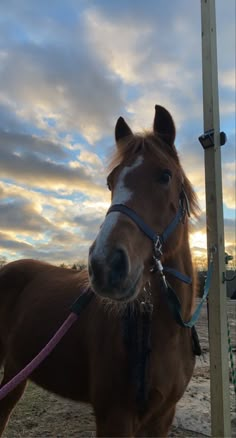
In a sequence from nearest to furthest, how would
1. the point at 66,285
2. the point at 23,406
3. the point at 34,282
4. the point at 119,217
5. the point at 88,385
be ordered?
the point at 119,217, the point at 88,385, the point at 66,285, the point at 34,282, the point at 23,406

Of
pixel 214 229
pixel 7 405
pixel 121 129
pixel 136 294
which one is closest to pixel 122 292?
pixel 136 294

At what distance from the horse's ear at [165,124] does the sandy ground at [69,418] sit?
317 cm

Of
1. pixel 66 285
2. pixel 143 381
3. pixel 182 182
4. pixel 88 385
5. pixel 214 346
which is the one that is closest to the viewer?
pixel 143 381

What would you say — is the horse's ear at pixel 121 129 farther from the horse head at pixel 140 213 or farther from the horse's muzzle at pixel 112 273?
the horse's muzzle at pixel 112 273

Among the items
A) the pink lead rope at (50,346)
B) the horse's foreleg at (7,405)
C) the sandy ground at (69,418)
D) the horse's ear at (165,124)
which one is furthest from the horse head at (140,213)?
the sandy ground at (69,418)

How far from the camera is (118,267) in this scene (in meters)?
1.91

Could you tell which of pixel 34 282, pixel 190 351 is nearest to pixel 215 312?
pixel 190 351

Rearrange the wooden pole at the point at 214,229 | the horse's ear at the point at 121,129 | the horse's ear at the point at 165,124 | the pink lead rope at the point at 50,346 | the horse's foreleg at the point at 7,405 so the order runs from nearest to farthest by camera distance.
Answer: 1. the pink lead rope at the point at 50,346
2. the horse's ear at the point at 165,124
3. the horse's ear at the point at 121,129
4. the wooden pole at the point at 214,229
5. the horse's foreleg at the point at 7,405

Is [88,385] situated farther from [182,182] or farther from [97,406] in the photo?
[182,182]

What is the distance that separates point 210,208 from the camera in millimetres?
3406

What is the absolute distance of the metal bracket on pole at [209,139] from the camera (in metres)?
3.41

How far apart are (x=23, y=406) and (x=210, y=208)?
3727 mm

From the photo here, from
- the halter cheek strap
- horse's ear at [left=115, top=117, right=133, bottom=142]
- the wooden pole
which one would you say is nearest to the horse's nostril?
the halter cheek strap

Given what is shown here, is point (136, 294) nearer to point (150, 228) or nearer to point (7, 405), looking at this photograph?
point (150, 228)
